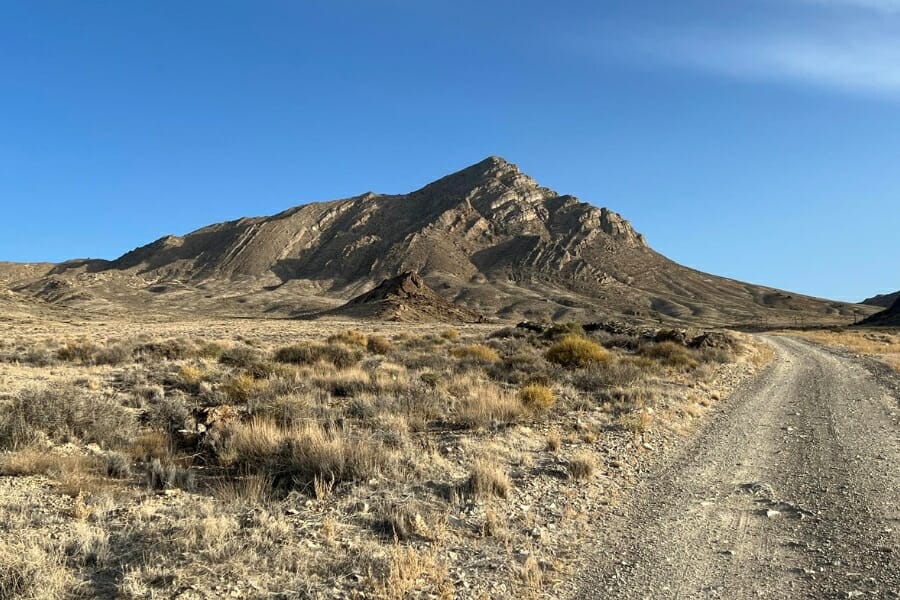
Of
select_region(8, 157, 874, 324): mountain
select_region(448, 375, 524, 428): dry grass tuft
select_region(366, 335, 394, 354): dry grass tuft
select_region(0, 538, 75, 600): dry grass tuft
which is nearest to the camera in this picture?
select_region(0, 538, 75, 600): dry grass tuft

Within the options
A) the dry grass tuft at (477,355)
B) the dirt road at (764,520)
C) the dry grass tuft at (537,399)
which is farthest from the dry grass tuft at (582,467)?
the dry grass tuft at (477,355)

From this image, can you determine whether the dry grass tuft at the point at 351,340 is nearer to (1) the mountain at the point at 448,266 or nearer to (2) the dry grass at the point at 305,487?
(2) the dry grass at the point at 305,487

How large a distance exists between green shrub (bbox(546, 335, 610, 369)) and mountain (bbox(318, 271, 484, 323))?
50.8 m

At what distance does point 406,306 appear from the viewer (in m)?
76.1

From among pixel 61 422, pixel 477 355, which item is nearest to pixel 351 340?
pixel 477 355

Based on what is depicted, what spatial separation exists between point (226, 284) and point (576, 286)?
85.8m

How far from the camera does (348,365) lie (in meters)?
19.5

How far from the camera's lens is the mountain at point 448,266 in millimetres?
116125

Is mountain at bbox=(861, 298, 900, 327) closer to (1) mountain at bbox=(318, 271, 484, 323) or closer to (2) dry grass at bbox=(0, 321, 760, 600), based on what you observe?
(1) mountain at bbox=(318, 271, 484, 323)

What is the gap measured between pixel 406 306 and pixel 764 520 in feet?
232

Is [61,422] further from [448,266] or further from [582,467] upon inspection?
[448,266]

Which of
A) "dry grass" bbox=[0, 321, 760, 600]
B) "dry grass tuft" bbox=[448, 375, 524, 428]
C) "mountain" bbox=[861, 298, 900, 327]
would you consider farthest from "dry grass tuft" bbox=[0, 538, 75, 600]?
"mountain" bbox=[861, 298, 900, 327]

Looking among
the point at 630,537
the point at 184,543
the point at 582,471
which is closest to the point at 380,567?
the point at 184,543

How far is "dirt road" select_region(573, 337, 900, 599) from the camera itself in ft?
15.1
